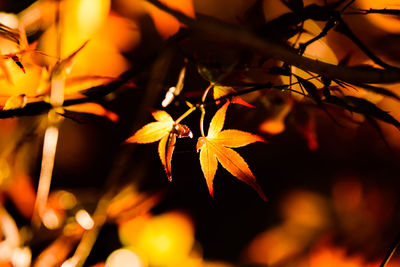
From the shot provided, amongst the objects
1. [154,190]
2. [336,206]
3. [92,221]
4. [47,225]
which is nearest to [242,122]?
[154,190]

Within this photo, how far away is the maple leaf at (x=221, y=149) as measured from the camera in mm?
520

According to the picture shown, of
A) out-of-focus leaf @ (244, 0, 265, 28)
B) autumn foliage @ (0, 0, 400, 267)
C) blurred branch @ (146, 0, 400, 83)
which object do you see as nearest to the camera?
blurred branch @ (146, 0, 400, 83)

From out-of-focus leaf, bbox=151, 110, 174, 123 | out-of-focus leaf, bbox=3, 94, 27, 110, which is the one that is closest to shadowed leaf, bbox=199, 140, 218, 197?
out-of-focus leaf, bbox=151, 110, 174, 123

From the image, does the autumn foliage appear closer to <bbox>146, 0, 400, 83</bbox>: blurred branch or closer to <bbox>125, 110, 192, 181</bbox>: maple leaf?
<bbox>125, 110, 192, 181</bbox>: maple leaf

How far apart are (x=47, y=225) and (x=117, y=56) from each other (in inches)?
26.9

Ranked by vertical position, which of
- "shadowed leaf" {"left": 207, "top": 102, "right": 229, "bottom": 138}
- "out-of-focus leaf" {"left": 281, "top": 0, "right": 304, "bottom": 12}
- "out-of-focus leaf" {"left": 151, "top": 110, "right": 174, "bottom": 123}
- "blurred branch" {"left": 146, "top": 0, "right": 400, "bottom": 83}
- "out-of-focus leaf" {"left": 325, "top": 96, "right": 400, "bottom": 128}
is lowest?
"out-of-focus leaf" {"left": 151, "top": 110, "right": 174, "bottom": 123}

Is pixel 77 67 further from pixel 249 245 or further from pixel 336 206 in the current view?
pixel 336 206

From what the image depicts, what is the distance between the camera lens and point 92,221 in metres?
0.95

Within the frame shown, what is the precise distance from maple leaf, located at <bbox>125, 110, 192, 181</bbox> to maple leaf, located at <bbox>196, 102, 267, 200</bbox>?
0.05 m

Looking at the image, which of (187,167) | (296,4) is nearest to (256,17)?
(296,4)

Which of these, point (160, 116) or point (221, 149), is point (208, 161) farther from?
point (160, 116)

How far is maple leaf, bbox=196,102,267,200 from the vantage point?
520 millimetres

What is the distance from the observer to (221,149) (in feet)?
1.77

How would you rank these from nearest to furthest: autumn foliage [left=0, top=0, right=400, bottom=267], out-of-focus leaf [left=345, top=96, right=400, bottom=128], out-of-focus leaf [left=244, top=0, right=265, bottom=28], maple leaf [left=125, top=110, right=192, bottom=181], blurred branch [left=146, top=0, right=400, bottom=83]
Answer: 1. blurred branch [left=146, top=0, right=400, bottom=83]
2. out-of-focus leaf [left=345, top=96, right=400, bottom=128]
3. maple leaf [left=125, top=110, right=192, bottom=181]
4. out-of-focus leaf [left=244, top=0, right=265, bottom=28]
5. autumn foliage [left=0, top=0, right=400, bottom=267]
